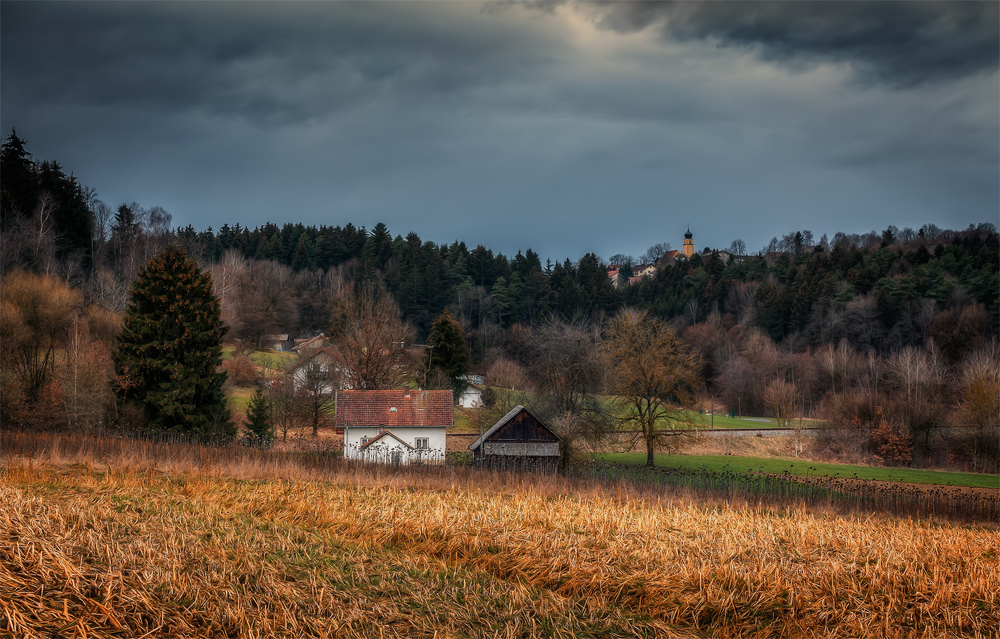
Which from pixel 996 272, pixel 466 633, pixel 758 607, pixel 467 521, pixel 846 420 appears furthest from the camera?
pixel 996 272

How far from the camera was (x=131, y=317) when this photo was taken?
29.2 meters

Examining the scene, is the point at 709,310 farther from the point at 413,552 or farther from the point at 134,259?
the point at 413,552

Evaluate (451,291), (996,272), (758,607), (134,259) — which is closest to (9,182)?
(134,259)

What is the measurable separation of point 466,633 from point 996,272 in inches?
3085

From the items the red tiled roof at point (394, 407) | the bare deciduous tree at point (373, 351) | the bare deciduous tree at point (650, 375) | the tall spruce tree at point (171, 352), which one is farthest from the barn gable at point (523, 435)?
the bare deciduous tree at point (373, 351)

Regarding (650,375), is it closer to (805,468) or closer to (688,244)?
(805,468)

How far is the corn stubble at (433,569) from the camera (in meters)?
6.50

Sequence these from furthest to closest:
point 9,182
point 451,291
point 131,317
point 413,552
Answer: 1. point 451,291
2. point 9,182
3. point 131,317
4. point 413,552

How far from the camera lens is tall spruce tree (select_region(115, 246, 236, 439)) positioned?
94.5 feet

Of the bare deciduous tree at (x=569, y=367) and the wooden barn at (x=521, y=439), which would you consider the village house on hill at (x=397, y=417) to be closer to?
the wooden barn at (x=521, y=439)

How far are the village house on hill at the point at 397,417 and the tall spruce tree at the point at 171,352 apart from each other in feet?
22.2

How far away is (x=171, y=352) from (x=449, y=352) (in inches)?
1136

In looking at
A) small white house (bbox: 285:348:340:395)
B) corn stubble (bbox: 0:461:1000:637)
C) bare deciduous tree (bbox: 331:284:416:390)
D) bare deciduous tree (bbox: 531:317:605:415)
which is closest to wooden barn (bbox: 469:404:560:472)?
bare deciduous tree (bbox: 531:317:605:415)

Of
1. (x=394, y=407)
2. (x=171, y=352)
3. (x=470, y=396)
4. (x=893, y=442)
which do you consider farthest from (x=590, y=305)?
(x=171, y=352)
